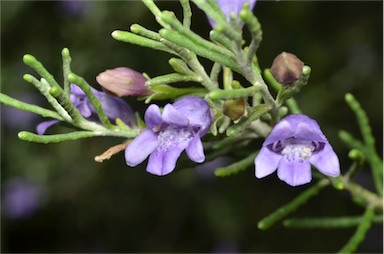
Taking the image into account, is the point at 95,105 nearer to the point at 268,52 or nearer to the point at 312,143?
the point at 312,143

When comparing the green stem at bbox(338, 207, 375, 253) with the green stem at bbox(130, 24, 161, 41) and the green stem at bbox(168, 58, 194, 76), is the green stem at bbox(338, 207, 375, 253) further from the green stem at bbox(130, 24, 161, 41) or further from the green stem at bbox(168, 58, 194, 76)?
the green stem at bbox(130, 24, 161, 41)

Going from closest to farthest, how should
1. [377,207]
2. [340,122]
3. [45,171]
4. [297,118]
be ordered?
1. [297,118]
2. [377,207]
3. [45,171]
4. [340,122]

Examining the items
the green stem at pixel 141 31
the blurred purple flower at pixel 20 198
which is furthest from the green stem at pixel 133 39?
the blurred purple flower at pixel 20 198

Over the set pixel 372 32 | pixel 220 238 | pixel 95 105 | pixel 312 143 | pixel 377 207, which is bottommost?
pixel 220 238

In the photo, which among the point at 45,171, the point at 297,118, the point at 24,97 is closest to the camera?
the point at 297,118

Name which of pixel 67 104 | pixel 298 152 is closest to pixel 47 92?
pixel 67 104

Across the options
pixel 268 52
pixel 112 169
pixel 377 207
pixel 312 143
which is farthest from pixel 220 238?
pixel 312 143

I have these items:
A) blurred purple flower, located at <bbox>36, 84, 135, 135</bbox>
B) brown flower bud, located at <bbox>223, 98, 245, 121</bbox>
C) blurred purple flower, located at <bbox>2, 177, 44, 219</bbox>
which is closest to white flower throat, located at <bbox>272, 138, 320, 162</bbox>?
brown flower bud, located at <bbox>223, 98, 245, 121</bbox>
